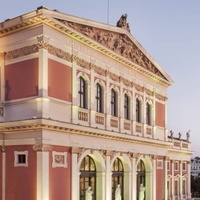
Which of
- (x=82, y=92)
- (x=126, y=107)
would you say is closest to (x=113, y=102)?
(x=126, y=107)

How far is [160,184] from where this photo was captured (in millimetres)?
29641

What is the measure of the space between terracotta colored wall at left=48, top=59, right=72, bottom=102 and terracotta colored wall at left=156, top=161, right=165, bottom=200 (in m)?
11.7

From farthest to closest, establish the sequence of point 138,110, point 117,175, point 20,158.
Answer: point 138,110, point 117,175, point 20,158

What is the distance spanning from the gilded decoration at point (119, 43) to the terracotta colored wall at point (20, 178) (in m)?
6.40

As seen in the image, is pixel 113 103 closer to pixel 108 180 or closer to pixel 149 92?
pixel 108 180

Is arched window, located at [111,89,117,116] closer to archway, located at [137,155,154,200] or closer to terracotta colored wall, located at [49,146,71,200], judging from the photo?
archway, located at [137,155,154,200]

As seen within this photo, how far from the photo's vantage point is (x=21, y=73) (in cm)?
1952

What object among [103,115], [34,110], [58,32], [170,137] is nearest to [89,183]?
[103,115]

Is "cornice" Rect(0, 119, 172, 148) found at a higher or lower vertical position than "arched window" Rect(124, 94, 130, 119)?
lower

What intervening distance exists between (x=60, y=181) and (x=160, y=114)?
507 inches

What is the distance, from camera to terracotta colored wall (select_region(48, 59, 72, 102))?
19.3 m

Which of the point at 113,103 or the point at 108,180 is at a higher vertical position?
the point at 113,103

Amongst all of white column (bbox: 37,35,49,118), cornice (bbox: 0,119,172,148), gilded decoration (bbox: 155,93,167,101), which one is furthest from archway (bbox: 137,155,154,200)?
white column (bbox: 37,35,49,118)

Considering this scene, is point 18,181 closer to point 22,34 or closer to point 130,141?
point 22,34
